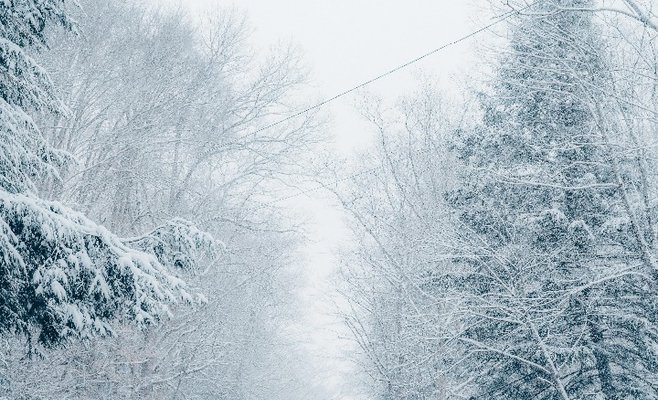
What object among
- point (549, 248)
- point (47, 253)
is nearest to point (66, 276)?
point (47, 253)

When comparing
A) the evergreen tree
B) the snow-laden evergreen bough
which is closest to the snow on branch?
the snow-laden evergreen bough

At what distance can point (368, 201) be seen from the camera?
11.8 metres

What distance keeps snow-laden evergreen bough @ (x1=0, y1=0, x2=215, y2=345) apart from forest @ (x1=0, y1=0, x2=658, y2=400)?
0.06 ft

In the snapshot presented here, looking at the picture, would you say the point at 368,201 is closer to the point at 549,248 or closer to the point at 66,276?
the point at 549,248

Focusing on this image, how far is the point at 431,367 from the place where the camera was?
9.74 metres

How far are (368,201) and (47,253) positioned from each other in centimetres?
853

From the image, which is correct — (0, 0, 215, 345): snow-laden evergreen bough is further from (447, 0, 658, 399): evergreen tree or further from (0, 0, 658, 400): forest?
(447, 0, 658, 399): evergreen tree

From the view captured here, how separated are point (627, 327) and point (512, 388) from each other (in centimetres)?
219

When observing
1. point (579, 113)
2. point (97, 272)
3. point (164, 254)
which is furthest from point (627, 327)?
point (97, 272)

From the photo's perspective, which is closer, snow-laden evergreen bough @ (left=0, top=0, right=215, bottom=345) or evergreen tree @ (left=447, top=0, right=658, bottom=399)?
snow-laden evergreen bough @ (left=0, top=0, right=215, bottom=345)

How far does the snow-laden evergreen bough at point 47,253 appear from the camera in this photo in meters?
3.82

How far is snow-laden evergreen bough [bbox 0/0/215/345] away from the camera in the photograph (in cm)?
382

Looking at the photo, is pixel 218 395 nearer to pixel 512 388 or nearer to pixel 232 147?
pixel 232 147

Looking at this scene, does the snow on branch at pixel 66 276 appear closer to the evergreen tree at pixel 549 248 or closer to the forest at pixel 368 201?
the forest at pixel 368 201
